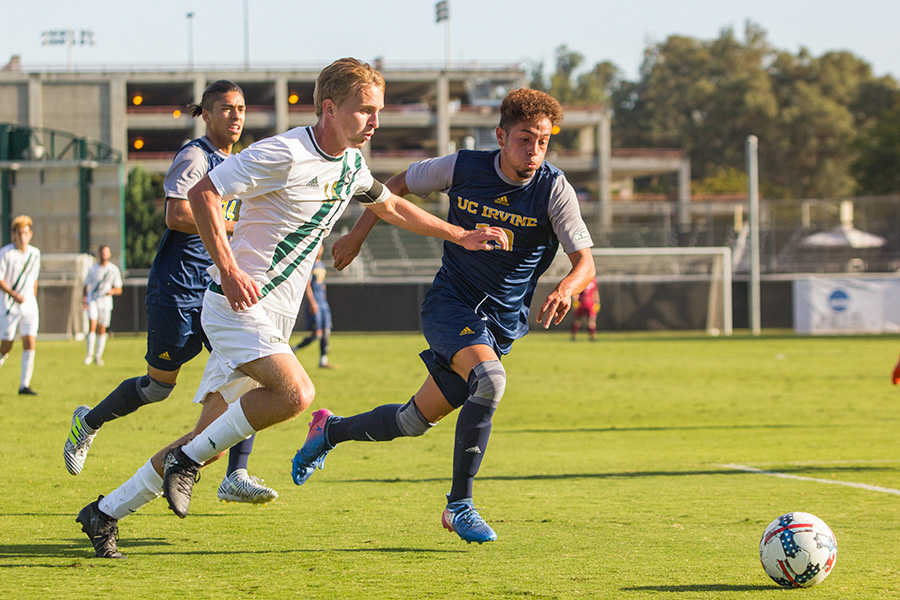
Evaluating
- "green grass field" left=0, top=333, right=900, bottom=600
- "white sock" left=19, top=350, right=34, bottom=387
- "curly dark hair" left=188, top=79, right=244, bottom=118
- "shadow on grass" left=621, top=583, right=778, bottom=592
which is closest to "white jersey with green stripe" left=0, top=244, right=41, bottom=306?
"white sock" left=19, top=350, right=34, bottom=387

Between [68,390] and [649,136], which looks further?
[649,136]

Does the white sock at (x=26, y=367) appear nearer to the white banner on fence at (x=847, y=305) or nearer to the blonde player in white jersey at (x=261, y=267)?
the blonde player in white jersey at (x=261, y=267)

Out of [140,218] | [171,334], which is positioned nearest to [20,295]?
[171,334]

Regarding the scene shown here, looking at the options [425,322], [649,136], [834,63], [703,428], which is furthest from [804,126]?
[425,322]

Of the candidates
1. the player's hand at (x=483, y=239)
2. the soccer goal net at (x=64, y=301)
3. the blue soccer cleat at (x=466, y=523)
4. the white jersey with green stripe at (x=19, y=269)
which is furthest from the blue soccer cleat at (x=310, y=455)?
the soccer goal net at (x=64, y=301)

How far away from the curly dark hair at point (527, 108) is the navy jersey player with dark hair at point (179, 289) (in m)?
1.58

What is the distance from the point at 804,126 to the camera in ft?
283

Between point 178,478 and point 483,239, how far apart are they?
186 centimetres

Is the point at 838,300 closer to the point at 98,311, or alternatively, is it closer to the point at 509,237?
the point at 98,311

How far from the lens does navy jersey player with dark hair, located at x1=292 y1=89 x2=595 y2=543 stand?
16.9ft

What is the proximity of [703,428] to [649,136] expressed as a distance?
90.9m

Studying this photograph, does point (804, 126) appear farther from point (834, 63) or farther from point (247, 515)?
point (247, 515)

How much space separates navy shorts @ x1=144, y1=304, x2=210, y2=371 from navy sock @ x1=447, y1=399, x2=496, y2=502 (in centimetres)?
174

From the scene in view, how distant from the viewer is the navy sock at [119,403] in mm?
6070
